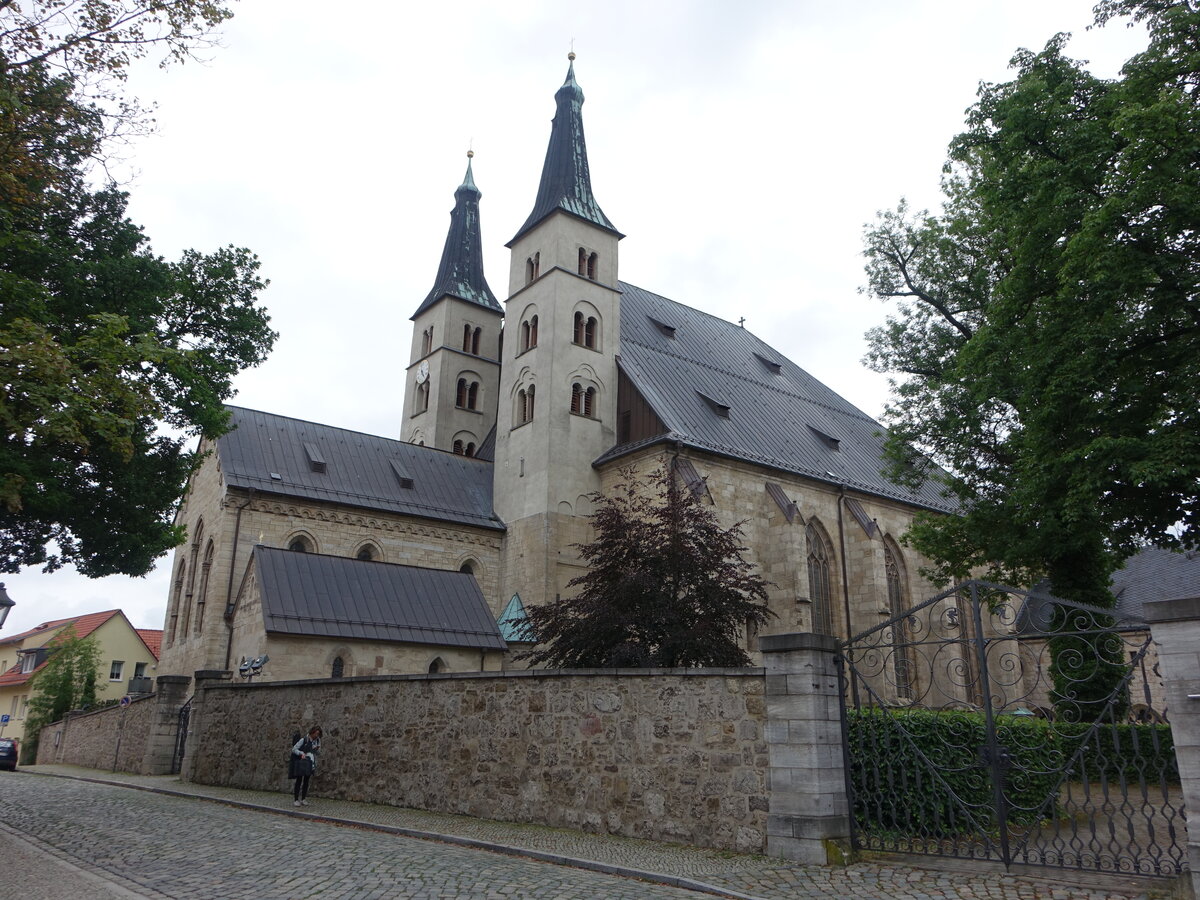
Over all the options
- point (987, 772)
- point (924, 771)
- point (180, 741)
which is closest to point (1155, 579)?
point (987, 772)

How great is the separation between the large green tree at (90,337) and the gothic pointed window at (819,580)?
18141mm

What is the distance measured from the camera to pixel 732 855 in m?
9.48

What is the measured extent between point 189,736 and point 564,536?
38.4ft

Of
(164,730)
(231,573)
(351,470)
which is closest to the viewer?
(164,730)

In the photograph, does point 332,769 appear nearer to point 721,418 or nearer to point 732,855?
point 732,855

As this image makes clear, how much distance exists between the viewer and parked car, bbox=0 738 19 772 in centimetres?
3086

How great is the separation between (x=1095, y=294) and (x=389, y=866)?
12.5 meters

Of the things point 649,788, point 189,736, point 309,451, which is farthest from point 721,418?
point 649,788

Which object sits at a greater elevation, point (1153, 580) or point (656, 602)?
point (1153, 580)

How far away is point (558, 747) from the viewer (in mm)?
11578

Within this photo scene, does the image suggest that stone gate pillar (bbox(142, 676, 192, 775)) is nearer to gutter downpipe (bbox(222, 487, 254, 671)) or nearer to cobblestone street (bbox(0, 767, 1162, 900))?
gutter downpipe (bbox(222, 487, 254, 671))

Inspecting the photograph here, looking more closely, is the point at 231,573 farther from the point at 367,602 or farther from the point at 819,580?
the point at 819,580

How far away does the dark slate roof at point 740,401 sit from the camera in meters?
28.9

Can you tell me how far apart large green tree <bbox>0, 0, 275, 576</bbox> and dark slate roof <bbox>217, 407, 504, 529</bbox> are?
876 cm
